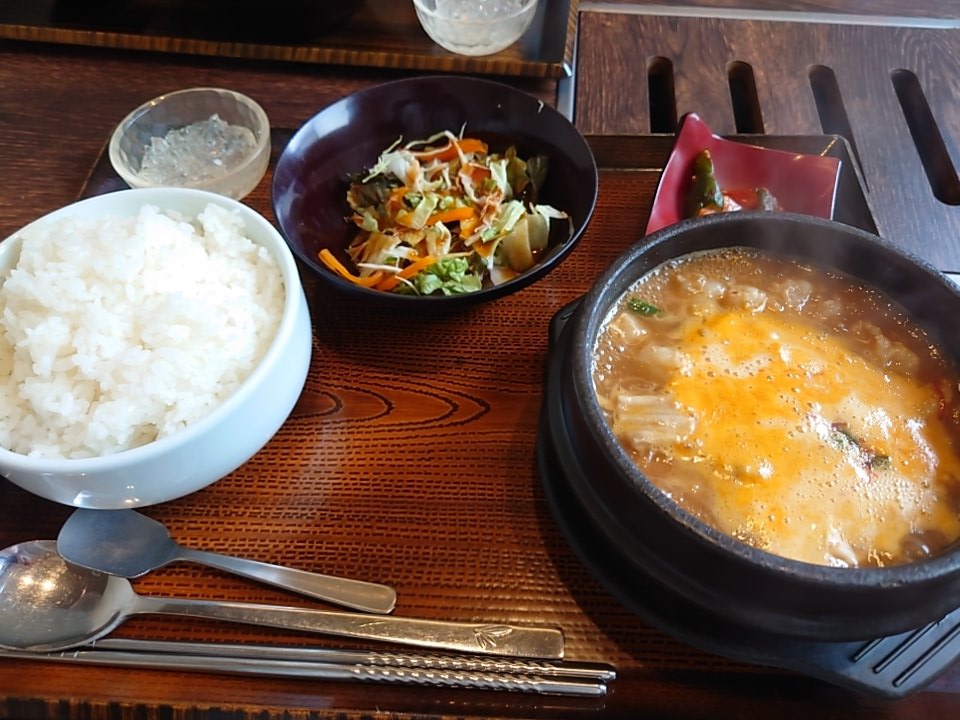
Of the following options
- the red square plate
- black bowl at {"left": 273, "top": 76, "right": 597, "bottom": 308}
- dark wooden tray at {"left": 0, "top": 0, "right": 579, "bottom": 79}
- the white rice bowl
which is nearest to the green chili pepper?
the red square plate

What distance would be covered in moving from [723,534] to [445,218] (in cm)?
116

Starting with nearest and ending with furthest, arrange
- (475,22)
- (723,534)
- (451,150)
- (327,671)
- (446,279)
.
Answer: (723,534), (327,671), (446,279), (451,150), (475,22)

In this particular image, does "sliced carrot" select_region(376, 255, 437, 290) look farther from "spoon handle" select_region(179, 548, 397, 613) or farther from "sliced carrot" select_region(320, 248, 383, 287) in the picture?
"spoon handle" select_region(179, 548, 397, 613)

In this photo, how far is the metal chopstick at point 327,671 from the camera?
3.83ft

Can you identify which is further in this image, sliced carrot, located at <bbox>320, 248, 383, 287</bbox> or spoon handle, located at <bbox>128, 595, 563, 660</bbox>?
sliced carrot, located at <bbox>320, 248, 383, 287</bbox>

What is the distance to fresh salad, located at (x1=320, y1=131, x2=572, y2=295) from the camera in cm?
176

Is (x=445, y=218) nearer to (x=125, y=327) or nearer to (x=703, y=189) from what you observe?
(x=703, y=189)

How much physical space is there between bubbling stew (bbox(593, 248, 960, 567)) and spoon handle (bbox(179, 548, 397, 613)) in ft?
1.66

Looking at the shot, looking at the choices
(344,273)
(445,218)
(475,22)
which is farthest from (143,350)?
(475,22)

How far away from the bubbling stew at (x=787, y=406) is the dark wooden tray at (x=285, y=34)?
1.18 m

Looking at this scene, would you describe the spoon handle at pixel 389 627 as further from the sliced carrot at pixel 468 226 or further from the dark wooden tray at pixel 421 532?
the sliced carrot at pixel 468 226

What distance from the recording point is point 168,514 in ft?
4.62

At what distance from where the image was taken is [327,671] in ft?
3.89

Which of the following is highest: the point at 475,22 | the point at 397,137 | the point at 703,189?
the point at 475,22
